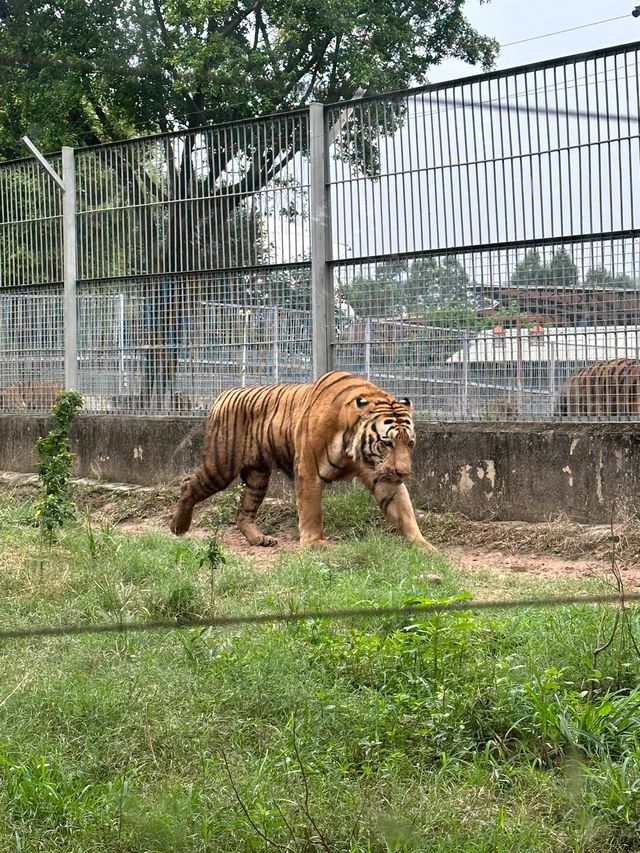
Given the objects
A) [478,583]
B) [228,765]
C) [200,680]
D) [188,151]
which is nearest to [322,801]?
[228,765]

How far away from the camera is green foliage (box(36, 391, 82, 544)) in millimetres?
6457

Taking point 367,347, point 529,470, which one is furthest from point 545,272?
point 367,347

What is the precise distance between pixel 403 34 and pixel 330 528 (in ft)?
35.8

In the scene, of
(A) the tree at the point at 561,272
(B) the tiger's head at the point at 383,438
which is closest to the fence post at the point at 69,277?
(B) the tiger's head at the point at 383,438

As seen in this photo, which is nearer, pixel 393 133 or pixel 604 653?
pixel 604 653

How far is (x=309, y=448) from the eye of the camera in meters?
7.57

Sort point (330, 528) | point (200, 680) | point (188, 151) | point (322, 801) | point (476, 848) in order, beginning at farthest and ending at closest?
point (188, 151) → point (330, 528) → point (200, 680) → point (322, 801) → point (476, 848)

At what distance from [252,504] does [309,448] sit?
906 mm

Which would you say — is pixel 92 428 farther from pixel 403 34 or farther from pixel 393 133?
pixel 403 34

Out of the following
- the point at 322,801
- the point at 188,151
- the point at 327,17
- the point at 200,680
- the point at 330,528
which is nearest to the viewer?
the point at 322,801

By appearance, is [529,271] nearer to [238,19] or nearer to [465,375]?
[465,375]

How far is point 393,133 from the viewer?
853cm

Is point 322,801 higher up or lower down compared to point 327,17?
lower down

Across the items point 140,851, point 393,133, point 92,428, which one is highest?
point 393,133
